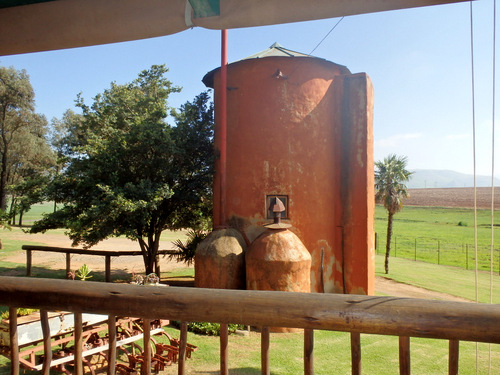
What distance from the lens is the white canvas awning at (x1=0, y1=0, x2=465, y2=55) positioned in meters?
2.22

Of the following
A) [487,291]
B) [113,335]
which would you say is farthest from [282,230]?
[487,291]

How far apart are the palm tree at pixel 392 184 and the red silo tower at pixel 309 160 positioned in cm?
1480

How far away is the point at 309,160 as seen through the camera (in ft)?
39.4

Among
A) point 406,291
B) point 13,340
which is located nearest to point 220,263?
point 13,340

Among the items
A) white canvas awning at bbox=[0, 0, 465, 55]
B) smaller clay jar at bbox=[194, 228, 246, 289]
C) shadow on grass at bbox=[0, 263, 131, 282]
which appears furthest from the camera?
shadow on grass at bbox=[0, 263, 131, 282]

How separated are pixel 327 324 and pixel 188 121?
40.5ft

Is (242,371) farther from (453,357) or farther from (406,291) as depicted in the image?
(406,291)

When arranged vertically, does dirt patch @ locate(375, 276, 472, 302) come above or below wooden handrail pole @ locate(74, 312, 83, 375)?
below

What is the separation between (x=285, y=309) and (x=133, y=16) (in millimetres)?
2200

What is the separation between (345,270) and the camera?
1200 centimetres

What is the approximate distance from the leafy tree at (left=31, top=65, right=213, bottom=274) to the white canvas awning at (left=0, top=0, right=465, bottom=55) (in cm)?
873

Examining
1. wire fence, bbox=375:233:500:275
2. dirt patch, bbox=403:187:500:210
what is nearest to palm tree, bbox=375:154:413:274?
wire fence, bbox=375:233:500:275

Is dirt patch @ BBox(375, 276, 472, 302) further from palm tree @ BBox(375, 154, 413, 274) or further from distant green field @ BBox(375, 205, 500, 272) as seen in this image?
distant green field @ BBox(375, 205, 500, 272)

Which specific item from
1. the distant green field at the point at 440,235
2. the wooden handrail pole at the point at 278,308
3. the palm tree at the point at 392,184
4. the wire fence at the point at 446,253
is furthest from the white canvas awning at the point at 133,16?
the distant green field at the point at 440,235
